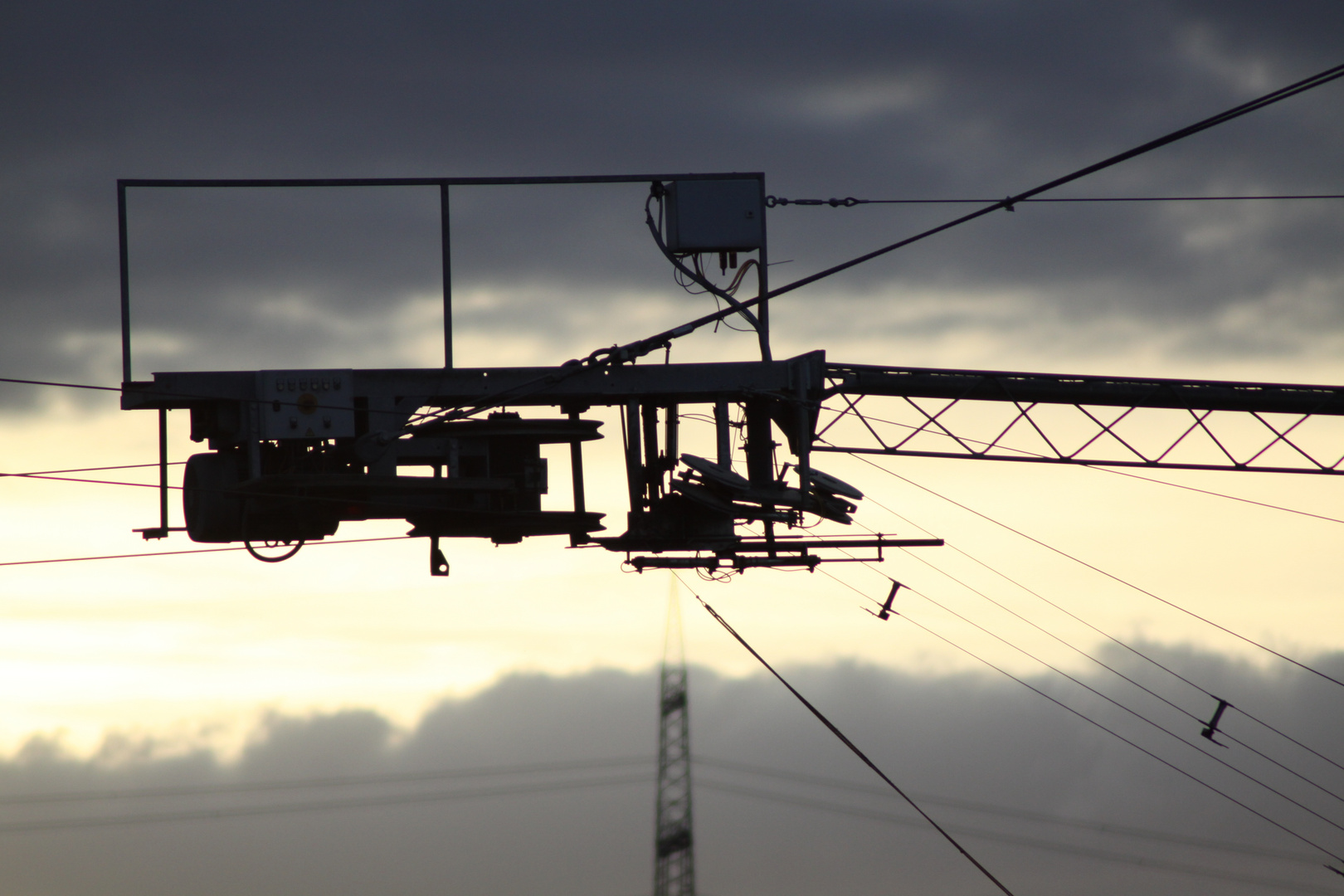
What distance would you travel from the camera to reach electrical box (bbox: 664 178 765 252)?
21.8 meters

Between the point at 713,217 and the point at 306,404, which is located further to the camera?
the point at 713,217

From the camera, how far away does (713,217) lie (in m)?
21.9

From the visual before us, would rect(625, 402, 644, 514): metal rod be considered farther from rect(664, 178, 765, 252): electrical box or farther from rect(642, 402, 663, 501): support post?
rect(664, 178, 765, 252): electrical box

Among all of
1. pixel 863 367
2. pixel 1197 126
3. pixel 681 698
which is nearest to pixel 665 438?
pixel 863 367

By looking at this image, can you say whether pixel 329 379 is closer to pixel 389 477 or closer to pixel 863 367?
pixel 389 477

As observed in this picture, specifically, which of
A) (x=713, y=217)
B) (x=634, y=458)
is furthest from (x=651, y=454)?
(x=713, y=217)

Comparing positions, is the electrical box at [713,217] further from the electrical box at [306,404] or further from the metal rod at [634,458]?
the electrical box at [306,404]

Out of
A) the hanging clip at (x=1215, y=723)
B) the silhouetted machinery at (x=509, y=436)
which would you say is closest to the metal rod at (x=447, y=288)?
the silhouetted machinery at (x=509, y=436)

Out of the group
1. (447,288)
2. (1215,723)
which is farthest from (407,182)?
(1215,723)

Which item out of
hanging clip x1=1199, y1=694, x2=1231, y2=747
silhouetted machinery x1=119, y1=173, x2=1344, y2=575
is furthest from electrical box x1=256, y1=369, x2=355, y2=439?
hanging clip x1=1199, y1=694, x2=1231, y2=747

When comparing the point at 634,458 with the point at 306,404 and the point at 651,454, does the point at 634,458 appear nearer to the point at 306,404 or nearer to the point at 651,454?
the point at 651,454

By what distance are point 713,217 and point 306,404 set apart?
6.32 meters

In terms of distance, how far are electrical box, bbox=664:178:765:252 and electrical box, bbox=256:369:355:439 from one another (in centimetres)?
518

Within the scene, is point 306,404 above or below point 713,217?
below
